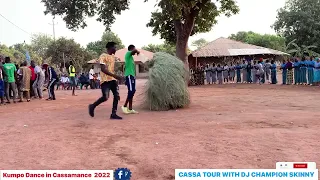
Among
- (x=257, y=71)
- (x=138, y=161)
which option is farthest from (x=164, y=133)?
(x=257, y=71)

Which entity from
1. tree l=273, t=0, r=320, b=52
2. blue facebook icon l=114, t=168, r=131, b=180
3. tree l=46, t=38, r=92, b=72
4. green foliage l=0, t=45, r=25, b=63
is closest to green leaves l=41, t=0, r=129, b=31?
green foliage l=0, t=45, r=25, b=63

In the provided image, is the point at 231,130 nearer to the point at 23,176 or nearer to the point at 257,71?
the point at 23,176

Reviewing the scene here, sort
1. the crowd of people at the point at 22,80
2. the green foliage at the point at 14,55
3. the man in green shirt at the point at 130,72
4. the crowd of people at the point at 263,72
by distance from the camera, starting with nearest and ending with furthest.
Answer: the man in green shirt at the point at 130,72 < the crowd of people at the point at 22,80 < the crowd of people at the point at 263,72 < the green foliage at the point at 14,55

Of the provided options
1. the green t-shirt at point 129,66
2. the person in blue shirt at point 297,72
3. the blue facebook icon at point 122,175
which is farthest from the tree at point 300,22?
the blue facebook icon at point 122,175

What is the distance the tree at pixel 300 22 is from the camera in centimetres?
4109

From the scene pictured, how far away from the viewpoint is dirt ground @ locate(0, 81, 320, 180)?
14.7 ft

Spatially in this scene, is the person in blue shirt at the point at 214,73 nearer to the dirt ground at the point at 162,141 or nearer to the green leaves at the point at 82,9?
the green leaves at the point at 82,9

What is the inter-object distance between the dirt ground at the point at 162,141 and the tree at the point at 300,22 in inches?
1417

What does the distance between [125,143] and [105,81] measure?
287 cm

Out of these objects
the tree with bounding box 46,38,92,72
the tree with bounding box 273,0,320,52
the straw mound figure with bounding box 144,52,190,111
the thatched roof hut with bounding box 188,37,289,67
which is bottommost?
the straw mound figure with bounding box 144,52,190,111

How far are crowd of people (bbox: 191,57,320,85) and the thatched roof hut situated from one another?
8.18 meters

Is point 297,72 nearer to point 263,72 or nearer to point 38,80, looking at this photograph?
point 263,72

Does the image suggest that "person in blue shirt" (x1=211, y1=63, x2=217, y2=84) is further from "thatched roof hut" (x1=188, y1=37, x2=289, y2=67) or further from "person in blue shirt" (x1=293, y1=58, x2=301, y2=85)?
"thatched roof hut" (x1=188, y1=37, x2=289, y2=67)

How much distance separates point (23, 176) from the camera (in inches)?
149
